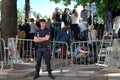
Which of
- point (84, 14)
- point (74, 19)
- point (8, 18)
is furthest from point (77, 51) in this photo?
point (84, 14)

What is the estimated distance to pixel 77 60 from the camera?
18.2 metres

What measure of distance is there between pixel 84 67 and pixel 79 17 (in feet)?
19.6

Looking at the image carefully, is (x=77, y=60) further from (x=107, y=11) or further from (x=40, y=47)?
(x=40, y=47)

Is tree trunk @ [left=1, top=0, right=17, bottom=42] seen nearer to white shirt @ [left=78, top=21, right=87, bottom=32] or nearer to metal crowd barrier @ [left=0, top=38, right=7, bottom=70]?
metal crowd barrier @ [left=0, top=38, right=7, bottom=70]

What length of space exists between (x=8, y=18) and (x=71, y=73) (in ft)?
17.9

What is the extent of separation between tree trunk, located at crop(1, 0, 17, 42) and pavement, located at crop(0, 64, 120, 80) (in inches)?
126

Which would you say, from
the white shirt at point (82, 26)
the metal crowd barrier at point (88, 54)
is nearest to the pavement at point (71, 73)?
the metal crowd barrier at point (88, 54)

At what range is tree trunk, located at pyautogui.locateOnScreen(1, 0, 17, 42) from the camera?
64.7ft

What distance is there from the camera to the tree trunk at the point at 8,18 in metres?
19.7

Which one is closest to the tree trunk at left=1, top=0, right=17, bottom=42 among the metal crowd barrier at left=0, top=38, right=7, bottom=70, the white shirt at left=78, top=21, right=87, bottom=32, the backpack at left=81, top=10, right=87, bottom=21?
the metal crowd barrier at left=0, top=38, right=7, bottom=70

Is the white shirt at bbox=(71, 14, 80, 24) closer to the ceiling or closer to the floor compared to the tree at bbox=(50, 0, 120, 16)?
closer to the floor

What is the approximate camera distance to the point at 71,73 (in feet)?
51.3

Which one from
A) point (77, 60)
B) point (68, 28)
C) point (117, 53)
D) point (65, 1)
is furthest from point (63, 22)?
point (117, 53)

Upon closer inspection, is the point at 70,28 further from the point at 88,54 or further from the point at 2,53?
the point at 2,53
